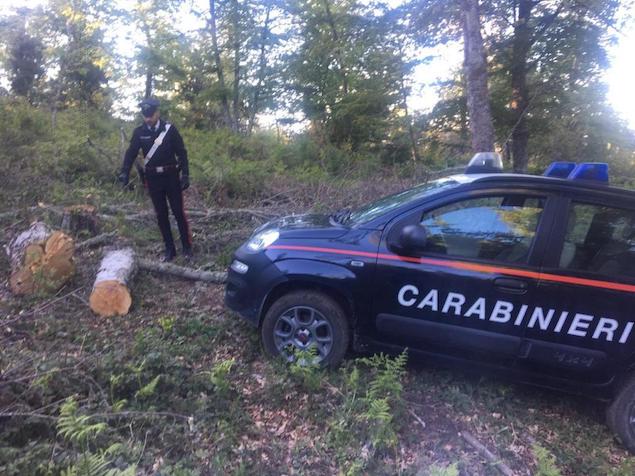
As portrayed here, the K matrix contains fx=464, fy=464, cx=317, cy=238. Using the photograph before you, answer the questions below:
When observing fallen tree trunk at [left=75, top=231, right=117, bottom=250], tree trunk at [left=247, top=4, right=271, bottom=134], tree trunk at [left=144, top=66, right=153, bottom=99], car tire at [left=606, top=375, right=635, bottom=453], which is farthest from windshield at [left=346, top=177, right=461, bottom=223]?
tree trunk at [left=144, top=66, right=153, bottom=99]

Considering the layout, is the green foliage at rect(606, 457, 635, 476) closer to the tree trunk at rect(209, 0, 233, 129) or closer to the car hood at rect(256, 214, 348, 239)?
the car hood at rect(256, 214, 348, 239)

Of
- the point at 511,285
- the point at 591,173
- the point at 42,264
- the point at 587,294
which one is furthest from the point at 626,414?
the point at 42,264

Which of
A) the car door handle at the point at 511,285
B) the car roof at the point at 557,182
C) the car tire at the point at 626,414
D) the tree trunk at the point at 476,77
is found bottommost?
the car tire at the point at 626,414

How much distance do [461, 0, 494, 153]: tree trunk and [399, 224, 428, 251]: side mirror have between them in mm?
5083

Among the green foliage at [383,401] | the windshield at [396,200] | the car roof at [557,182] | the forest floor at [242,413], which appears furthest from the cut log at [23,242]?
the car roof at [557,182]

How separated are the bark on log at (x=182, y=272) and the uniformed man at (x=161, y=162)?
445 millimetres

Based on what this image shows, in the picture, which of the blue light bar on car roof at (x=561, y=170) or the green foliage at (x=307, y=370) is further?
the blue light bar on car roof at (x=561, y=170)

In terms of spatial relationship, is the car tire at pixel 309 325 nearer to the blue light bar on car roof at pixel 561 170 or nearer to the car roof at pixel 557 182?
the car roof at pixel 557 182

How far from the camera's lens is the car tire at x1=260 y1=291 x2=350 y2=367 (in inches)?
144

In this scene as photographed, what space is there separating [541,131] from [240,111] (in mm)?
10421

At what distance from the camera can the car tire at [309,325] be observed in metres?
3.66

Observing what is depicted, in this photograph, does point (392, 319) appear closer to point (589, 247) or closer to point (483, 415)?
point (483, 415)

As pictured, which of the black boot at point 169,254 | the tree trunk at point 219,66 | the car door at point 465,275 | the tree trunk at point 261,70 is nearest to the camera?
the car door at point 465,275

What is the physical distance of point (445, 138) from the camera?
46.4 ft
